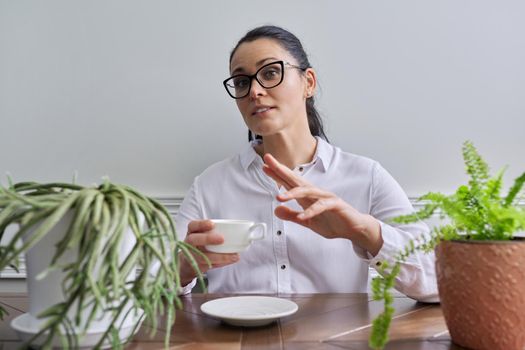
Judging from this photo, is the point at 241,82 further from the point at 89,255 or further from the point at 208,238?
the point at 89,255

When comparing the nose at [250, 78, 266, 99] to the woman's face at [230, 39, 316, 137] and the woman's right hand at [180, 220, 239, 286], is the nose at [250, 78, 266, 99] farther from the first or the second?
the woman's right hand at [180, 220, 239, 286]

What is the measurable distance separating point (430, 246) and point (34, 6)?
1882 millimetres

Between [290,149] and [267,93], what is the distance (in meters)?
0.23

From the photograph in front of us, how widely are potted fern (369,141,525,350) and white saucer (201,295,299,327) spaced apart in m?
0.21

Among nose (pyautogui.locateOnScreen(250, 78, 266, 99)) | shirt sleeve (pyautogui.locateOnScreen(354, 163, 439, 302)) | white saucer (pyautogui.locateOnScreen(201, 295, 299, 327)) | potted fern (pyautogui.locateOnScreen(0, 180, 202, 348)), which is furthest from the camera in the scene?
nose (pyautogui.locateOnScreen(250, 78, 266, 99))

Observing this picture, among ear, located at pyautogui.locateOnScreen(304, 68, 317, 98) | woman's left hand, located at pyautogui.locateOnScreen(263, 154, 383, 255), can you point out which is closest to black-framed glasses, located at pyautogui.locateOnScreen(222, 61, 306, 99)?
ear, located at pyautogui.locateOnScreen(304, 68, 317, 98)

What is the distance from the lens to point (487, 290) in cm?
62

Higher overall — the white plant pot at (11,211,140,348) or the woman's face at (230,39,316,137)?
the woman's face at (230,39,316,137)

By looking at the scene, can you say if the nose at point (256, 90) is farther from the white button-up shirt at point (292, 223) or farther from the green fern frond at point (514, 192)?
the green fern frond at point (514, 192)

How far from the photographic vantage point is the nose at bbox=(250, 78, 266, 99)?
1.39 metres

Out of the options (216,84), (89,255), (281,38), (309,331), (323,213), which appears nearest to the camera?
(89,255)

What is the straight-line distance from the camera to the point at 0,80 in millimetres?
1938

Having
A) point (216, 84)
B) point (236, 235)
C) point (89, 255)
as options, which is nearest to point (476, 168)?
point (236, 235)

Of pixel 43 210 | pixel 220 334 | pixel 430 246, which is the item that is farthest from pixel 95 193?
pixel 430 246
